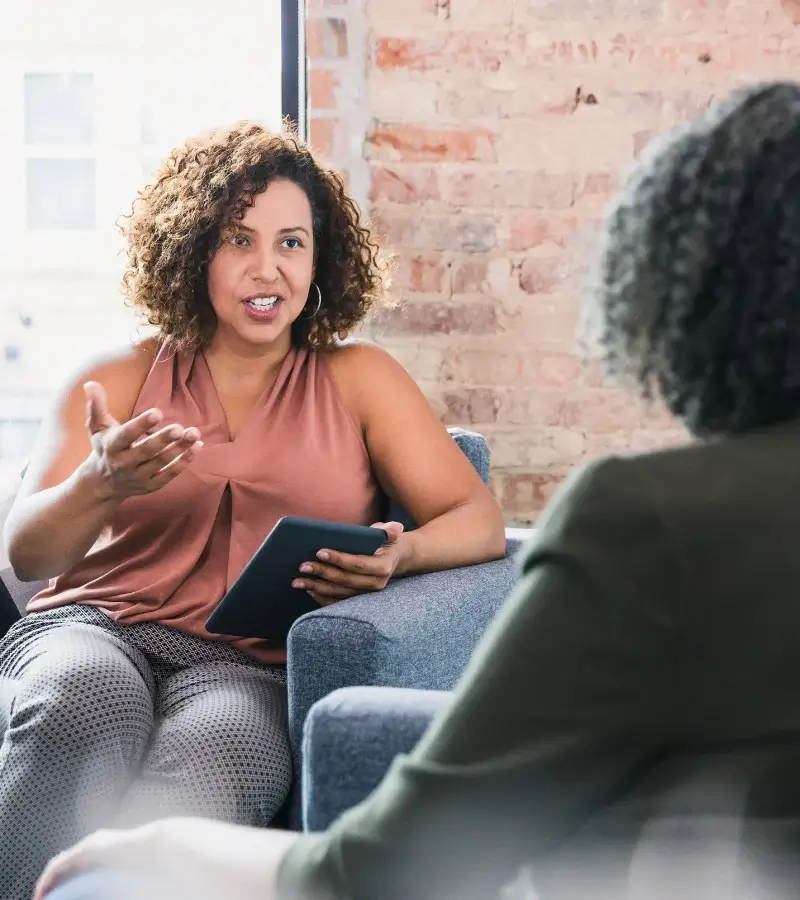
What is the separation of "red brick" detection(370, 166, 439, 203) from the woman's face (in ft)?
1.68

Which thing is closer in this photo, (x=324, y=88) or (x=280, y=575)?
(x=280, y=575)

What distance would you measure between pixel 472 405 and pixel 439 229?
0.36m

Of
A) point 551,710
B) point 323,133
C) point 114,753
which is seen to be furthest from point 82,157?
point 551,710

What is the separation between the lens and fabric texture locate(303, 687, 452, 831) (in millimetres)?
973

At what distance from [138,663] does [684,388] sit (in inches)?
42.2

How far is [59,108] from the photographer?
298 centimetres

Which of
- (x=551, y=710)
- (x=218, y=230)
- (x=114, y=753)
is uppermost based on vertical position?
(x=218, y=230)

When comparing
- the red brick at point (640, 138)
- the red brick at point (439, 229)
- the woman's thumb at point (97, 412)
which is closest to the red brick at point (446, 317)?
the red brick at point (439, 229)

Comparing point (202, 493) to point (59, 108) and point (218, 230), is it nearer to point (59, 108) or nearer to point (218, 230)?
point (218, 230)

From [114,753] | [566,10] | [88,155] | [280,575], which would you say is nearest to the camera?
[114,753]

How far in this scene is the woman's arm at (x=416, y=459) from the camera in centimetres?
182

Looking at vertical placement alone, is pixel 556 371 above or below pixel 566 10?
below

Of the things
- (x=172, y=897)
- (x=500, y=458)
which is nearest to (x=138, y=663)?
(x=172, y=897)

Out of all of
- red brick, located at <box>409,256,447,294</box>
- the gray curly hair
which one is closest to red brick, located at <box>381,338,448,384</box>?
red brick, located at <box>409,256,447,294</box>
